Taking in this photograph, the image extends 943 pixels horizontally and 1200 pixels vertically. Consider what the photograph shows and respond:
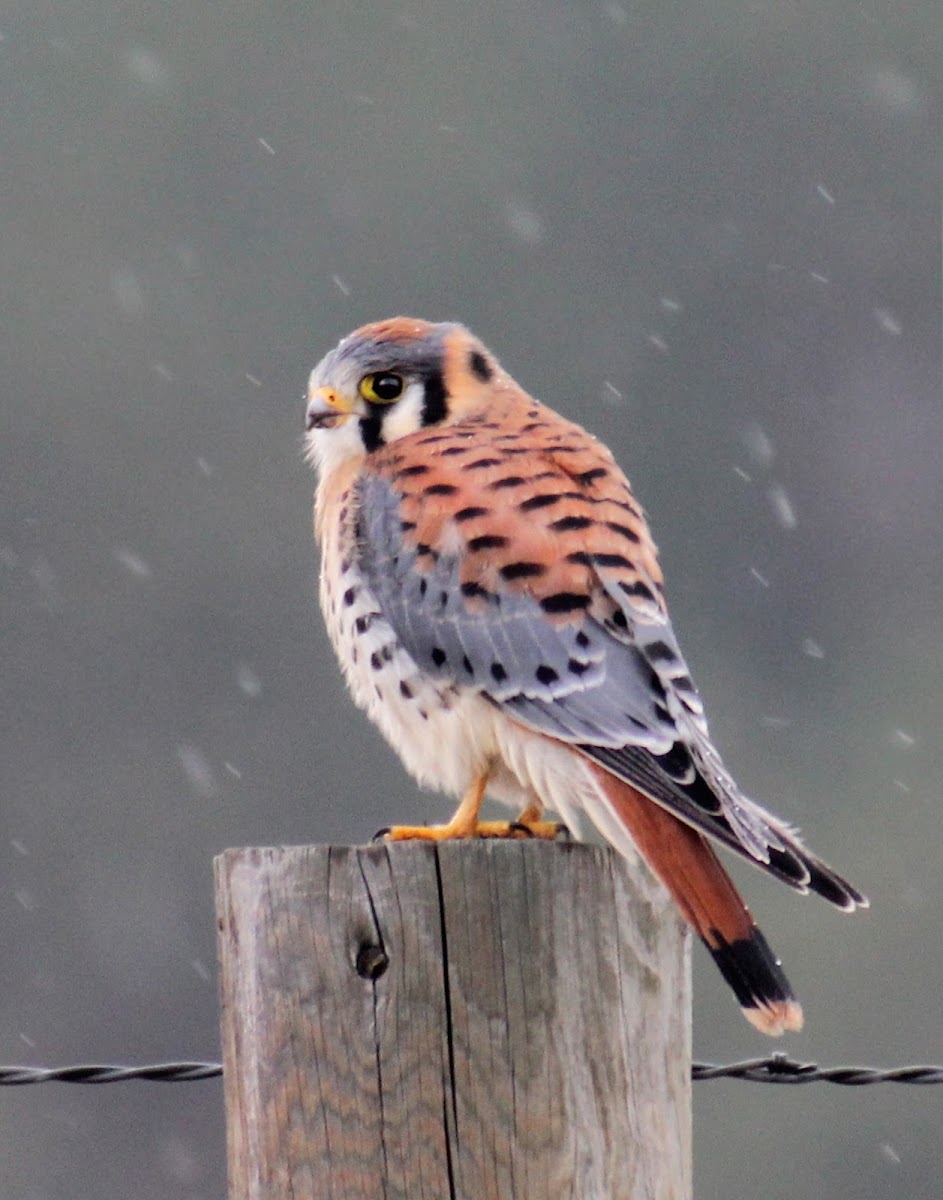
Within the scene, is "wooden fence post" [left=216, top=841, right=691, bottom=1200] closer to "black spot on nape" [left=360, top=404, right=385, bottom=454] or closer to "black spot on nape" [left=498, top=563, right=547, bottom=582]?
"black spot on nape" [left=498, top=563, right=547, bottom=582]

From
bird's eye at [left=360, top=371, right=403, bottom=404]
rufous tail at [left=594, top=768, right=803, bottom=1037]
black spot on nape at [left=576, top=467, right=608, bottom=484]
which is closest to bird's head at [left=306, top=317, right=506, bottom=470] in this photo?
bird's eye at [left=360, top=371, right=403, bottom=404]

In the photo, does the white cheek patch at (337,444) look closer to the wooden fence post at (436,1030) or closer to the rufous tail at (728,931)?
the rufous tail at (728,931)

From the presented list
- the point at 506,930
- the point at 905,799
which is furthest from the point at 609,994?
the point at 905,799

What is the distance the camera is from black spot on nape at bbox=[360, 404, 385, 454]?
4465 millimetres

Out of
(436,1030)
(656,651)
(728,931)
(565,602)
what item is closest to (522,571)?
(565,602)

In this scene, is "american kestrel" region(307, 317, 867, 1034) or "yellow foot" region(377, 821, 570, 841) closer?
"american kestrel" region(307, 317, 867, 1034)

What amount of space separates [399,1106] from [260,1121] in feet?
0.53

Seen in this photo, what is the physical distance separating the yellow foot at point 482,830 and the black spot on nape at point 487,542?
397 millimetres

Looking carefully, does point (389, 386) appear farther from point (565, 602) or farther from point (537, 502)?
point (565, 602)

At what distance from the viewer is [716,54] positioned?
39.5 meters

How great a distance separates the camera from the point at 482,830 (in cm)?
401

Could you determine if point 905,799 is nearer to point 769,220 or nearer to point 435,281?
point 435,281

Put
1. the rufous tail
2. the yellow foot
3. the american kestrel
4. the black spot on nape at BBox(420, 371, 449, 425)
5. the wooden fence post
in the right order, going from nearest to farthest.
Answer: the wooden fence post, the rufous tail, the american kestrel, the yellow foot, the black spot on nape at BBox(420, 371, 449, 425)

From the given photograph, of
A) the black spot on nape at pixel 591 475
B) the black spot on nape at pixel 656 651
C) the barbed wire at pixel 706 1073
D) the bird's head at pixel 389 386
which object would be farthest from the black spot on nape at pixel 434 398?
the barbed wire at pixel 706 1073
